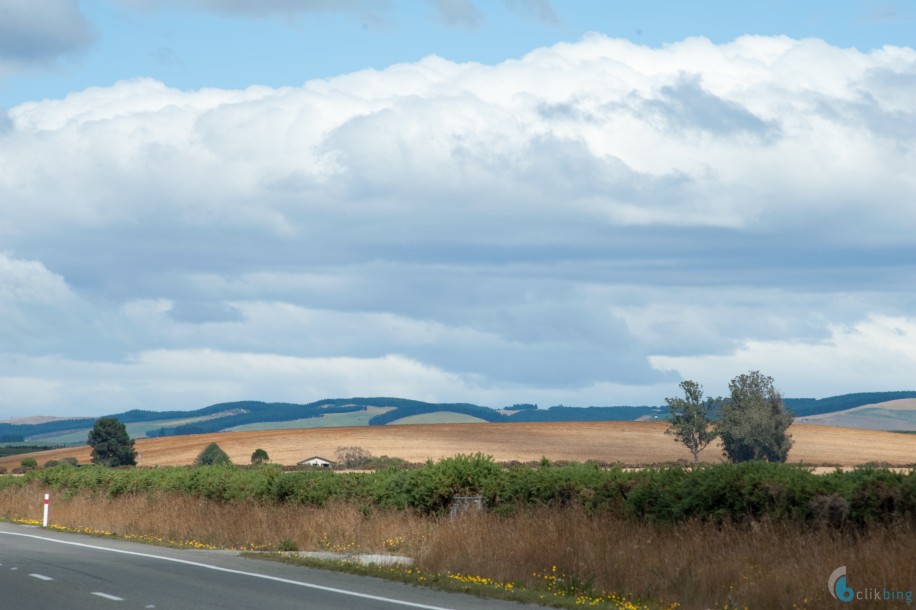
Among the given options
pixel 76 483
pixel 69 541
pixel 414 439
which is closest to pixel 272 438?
pixel 414 439

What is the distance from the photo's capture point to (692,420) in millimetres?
104500

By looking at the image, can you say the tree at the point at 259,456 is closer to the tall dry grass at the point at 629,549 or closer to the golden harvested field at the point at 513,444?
the golden harvested field at the point at 513,444

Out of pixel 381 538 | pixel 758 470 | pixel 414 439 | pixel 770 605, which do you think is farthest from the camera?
pixel 414 439

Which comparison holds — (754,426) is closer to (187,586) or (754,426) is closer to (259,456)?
(259,456)

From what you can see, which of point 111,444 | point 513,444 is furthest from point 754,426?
point 111,444

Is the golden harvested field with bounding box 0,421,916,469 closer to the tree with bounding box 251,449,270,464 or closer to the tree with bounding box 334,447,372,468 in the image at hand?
the tree with bounding box 251,449,270,464

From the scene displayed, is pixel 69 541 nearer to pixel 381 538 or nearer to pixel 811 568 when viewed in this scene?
pixel 381 538

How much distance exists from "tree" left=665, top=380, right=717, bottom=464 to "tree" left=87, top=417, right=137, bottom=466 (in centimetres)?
4914

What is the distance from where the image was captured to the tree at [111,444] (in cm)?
10731

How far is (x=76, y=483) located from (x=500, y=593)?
33000mm

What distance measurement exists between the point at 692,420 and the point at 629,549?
286 ft

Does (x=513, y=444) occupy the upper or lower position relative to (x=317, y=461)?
upper

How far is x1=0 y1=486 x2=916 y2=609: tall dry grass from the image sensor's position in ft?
53.3

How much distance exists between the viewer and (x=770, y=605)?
15938 millimetres
